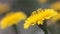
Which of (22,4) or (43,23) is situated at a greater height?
(22,4)

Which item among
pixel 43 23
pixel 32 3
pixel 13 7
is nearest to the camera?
pixel 43 23

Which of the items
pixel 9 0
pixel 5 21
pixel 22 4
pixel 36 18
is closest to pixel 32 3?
pixel 22 4

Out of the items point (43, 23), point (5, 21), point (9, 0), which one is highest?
point (9, 0)

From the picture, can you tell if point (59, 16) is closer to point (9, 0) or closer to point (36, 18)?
point (36, 18)

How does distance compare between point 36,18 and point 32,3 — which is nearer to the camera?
point 36,18

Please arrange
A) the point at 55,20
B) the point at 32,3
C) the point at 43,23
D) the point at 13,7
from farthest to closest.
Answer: the point at 13,7 → the point at 32,3 → the point at 55,20 → the point at 43,23

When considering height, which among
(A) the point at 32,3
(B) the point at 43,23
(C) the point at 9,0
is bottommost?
(B) the point at 43,23

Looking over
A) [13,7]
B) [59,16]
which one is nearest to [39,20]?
[59,16]

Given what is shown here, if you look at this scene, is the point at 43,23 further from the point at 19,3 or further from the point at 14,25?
the point at 19,3

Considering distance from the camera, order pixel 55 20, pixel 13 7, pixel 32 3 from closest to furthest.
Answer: pixel 55 20, pixel 32 3, pixel 13 7
